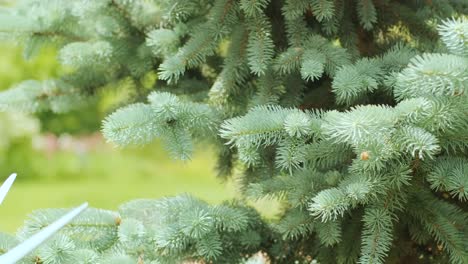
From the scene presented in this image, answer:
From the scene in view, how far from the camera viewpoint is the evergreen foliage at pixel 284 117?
3.58 feet

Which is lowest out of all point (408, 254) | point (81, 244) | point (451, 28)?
point (408, 254)

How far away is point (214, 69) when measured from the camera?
1.71 meters

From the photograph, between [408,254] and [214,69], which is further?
[214,69]

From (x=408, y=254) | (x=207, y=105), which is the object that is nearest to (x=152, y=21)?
(x=207, y=105)

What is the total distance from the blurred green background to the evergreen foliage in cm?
443

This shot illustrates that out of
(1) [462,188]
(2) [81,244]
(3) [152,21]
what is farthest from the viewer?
(3) [152,21]

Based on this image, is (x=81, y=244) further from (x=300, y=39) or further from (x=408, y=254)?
(x=408, y=254)

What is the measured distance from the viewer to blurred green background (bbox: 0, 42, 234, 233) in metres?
6.52

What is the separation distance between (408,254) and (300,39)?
58 centimetres

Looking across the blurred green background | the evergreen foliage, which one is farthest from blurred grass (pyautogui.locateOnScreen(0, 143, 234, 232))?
the evergreen foliage

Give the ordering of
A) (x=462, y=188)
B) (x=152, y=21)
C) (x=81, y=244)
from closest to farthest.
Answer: (x=462, y=188) → (x=81, y=244) → (x=152, y=21)

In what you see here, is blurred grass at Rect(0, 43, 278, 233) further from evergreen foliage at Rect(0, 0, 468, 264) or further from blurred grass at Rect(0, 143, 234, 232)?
evergreen foliage at Rect(0, 0, 468, 264)

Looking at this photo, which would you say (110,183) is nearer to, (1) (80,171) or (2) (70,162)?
(1) (80,171)

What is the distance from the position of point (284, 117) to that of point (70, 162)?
698 cm
